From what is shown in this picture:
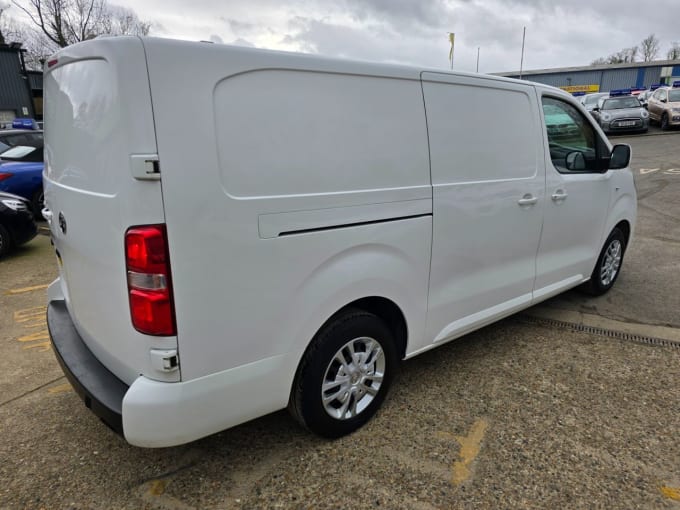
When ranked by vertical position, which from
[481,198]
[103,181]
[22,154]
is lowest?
[22,154]

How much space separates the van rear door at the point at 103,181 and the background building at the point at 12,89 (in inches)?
1189

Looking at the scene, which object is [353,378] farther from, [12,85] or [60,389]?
[12,85]

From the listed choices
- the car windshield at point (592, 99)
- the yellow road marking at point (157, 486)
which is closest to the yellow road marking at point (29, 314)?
the yellow road marking at point (157, 486)

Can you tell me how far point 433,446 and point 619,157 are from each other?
2964mm

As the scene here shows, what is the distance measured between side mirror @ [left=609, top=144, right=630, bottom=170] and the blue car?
8184 millimetres

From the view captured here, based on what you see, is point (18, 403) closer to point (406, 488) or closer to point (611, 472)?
point (406, 488)

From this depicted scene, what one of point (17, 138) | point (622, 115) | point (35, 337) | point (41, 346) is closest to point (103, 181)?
point (41, 346)

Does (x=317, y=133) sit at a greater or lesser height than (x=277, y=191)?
greater

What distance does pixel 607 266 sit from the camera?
179 inches

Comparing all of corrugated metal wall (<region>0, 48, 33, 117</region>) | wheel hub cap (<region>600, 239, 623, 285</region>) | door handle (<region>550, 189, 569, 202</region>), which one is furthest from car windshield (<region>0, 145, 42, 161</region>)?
corrugated metal wall (<region>0, 48, 33, 117</region>)

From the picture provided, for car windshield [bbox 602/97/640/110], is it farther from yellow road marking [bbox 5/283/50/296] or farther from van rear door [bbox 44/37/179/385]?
van rear door [bbox 44/37/179/385]

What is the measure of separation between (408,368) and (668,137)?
19.9m

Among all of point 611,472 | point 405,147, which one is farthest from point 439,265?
point 611,472

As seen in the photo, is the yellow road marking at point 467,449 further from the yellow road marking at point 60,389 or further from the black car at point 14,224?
the black car at point 14,224
